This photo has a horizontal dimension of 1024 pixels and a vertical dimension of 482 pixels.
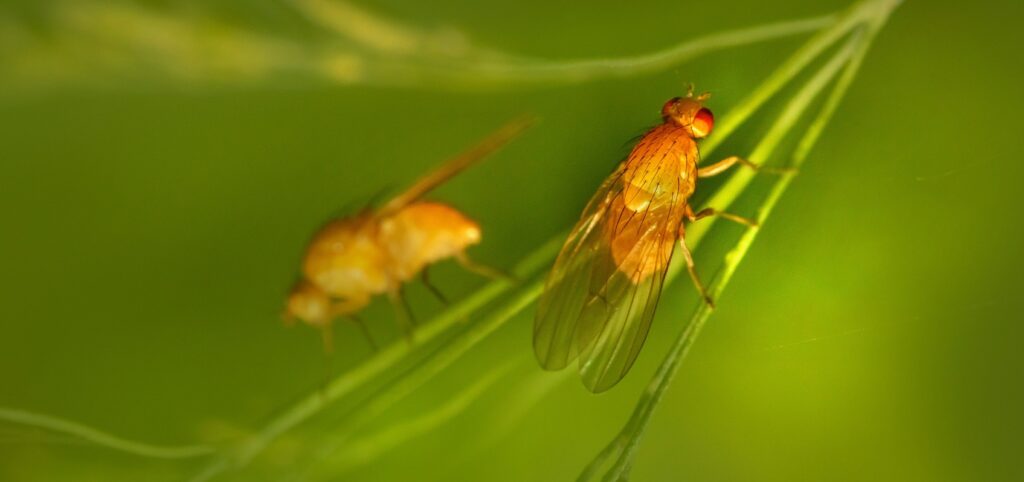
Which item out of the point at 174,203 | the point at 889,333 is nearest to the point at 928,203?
the point at 889,333

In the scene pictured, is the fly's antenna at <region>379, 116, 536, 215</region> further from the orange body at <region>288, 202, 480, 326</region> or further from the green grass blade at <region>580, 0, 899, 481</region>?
the green grass blade at <region>580, 0, 899, 481</region>

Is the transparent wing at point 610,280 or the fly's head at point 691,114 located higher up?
the fly's head at point 691,114

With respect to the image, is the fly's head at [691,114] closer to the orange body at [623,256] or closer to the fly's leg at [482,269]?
the orange body at [623,256]

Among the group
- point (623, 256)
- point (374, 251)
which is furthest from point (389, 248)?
point (623, 256)

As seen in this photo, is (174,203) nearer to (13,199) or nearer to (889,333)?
(13,199)

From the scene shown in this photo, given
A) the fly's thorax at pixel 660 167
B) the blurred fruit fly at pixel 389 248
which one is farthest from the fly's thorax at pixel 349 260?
the fly's thorax at pixel 660 167

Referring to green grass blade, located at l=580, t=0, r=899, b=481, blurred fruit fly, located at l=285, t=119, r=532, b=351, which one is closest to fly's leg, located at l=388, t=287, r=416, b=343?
blurred fruit fly, located at l=285, t=119, r=532, b=351
